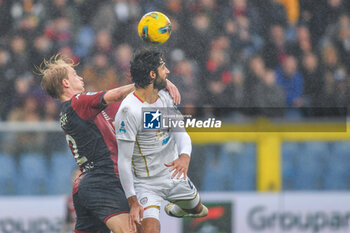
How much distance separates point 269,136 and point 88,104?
105 inches

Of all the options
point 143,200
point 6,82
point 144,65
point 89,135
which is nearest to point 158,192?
point 143,200

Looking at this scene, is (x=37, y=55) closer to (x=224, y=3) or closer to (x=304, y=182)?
(x=224, y=3)

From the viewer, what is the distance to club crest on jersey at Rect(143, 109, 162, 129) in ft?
15.6

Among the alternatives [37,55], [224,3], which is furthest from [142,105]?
[224,3]

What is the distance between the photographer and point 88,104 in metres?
4.84

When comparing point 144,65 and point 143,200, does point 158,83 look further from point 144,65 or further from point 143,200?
point 143,200

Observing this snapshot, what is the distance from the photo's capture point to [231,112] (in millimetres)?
7715

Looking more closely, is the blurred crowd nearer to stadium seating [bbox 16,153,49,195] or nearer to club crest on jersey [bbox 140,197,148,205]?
stadium seating [bbox 16,153,49,195]

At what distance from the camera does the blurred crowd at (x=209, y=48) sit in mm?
8344

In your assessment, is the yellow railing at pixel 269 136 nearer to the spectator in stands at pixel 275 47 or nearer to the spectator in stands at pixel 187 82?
the spectator in stands at pixel 187 82

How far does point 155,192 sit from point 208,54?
14.6 feet

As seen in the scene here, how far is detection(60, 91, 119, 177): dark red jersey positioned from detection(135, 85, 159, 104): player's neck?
316mm

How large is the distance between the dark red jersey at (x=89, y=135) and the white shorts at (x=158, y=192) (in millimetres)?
255

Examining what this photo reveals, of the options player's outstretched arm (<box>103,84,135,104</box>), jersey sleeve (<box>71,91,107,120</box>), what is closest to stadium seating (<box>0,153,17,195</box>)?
jersey sleeve (<box>71,91,107,120</box>)
